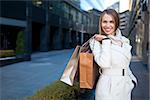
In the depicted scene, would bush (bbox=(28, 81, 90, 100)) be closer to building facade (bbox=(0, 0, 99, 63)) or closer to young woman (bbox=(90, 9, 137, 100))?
young woman (bbox=(90, 9, 137, 100))

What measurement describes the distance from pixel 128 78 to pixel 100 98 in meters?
0.33

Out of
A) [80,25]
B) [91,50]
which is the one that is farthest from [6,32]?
[80,25]

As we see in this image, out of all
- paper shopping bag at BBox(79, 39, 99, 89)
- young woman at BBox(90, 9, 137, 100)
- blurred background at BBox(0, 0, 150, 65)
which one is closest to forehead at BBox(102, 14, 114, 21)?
young woman at BBox(90, 9, 137, 100)

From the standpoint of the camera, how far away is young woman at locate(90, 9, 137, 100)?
3279 mm

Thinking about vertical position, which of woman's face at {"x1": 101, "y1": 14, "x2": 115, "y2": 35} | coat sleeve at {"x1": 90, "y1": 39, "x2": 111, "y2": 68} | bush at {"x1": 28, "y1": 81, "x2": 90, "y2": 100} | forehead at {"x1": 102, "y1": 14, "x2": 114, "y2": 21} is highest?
forehead at {"x1": 102, "y1": 14, "x2": 114, "y2": 21}

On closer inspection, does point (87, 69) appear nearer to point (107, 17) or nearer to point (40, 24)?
point (107, 17)

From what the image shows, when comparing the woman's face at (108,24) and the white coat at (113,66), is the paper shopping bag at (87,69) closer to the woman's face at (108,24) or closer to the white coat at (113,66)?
the white coat at (113,66)

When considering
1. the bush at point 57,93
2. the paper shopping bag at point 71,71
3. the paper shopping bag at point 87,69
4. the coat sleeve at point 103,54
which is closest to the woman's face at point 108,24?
the coat sleeve at point 103,54

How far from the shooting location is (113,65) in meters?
3.31

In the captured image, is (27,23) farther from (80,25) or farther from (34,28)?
(80,25)

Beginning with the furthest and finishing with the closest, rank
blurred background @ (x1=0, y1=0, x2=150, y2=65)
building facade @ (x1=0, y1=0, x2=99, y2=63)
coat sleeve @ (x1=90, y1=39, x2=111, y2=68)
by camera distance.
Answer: building facade @ (x1=0, y1=0, x2=99, y2=63), blurred background @ (x1=0, y1=0, x2=150, y2=65), coat sleeve @ (x1=90, y1=39, x2=111, y2=68)

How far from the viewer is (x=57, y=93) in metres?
5.28

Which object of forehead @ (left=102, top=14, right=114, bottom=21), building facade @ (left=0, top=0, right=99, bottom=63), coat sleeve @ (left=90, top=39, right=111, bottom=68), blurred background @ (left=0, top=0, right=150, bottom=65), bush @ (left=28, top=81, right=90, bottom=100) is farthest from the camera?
building facade @ (left=0, top=0, right=99, bottom=63)

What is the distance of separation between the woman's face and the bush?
46.7 inches
